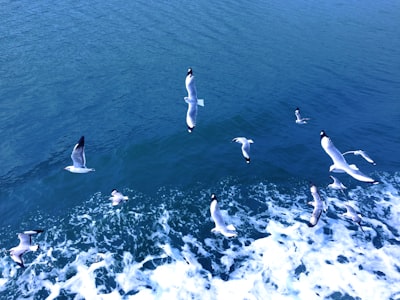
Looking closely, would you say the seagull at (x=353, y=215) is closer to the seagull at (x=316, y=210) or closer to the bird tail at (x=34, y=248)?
the seagull at (x=316, y=210)

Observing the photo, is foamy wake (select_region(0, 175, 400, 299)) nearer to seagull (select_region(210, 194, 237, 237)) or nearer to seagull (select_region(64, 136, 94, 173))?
seagull (select_region(210, 194, 237, 237))

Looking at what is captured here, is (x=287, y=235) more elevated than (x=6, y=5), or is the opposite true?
(x=6, y=5)

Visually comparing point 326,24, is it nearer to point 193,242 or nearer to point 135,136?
point 135,136

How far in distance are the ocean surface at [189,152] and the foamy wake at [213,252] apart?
0.21ft

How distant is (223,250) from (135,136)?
1016 cm

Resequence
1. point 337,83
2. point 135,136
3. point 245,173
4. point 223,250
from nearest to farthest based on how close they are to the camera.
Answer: point 223,250 < point 245,173 < point 135,136 < point 337,83

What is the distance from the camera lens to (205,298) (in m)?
14.5

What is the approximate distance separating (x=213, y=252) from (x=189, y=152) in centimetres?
794

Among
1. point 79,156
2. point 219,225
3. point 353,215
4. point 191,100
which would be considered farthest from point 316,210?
point 79,156

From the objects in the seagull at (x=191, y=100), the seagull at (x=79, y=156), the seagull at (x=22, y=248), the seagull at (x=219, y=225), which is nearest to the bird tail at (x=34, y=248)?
the seagull at (x=22, y=248)

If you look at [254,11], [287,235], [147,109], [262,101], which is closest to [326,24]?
[254,11]

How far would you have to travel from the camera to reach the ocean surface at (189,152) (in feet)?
51.2

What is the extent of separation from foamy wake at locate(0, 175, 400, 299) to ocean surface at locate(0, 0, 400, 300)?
2.5 inches

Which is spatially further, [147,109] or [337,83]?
[337,83]
